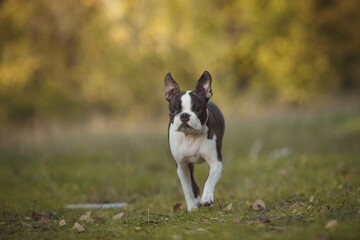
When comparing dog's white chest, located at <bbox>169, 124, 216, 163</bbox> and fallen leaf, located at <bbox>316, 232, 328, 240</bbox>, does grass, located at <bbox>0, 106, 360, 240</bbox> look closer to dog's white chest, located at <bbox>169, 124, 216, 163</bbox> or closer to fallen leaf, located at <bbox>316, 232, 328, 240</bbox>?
fallen leaf, located at <bbox>316, 232, 328, 240</bbox>

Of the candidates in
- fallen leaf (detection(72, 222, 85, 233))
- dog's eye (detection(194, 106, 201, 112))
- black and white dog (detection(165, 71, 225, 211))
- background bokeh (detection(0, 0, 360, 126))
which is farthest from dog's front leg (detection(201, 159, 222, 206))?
background bokeh (detection(0, 0, 360, 126))

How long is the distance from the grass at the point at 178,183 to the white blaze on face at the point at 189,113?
1.03m

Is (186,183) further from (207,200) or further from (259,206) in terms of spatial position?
(259,206)

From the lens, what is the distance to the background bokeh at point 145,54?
881 inches

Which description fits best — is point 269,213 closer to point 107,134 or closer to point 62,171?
point 62,171

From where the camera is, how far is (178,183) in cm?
862

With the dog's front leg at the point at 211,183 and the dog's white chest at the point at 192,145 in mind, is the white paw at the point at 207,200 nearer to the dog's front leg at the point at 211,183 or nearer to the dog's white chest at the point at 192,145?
the dog's front leg at the point at 211,183

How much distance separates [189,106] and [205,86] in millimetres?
440

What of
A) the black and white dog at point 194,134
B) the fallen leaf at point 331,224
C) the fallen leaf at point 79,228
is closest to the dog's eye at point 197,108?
the black and white dog at point 194,134

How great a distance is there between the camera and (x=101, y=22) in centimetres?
2309

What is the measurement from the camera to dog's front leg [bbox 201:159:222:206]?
4656mm

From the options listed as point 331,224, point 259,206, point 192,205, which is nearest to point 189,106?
point 192,205

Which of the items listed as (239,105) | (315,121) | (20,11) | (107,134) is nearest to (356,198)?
(107,134)

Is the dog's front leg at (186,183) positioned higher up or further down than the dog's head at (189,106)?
further down
